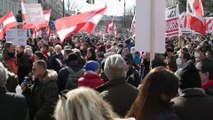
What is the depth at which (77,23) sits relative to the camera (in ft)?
34.8

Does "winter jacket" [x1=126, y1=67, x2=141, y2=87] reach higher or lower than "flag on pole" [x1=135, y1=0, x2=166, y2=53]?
lower

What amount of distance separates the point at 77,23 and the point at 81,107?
319 inches

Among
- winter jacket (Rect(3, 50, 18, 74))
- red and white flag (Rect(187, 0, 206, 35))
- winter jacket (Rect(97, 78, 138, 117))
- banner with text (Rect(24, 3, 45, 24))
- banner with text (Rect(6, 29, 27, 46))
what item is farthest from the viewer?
banner with text (Rect(24, 3, 45, 24))

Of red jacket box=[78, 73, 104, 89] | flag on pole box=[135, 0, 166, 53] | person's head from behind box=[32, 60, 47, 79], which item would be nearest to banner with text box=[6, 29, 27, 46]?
person's head from behind box=[32, 60, 47, 79]

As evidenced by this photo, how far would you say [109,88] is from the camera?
468 centimetres

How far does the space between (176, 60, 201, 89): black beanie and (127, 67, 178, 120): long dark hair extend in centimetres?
60

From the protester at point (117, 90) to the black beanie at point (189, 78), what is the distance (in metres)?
0.77

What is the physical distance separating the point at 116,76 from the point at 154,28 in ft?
6.61

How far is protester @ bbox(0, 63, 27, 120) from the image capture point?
4771mm

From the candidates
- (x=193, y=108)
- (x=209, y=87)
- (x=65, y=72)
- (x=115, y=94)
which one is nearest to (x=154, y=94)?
(x=193, y=108)

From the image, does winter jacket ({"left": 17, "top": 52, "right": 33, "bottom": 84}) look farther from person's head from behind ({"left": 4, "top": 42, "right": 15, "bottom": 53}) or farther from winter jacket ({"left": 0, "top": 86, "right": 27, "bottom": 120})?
winter jacket ({"left": 0, "top": 86, "right": 27, "bottom": 120})

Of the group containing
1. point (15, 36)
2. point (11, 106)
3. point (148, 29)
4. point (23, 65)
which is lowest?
point (23, 65)

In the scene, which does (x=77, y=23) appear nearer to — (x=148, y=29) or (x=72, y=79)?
(x=72, y=79)

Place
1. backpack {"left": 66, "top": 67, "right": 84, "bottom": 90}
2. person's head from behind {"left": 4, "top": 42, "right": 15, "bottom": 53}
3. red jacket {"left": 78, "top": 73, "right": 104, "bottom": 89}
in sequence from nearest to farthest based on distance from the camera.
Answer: red jacket {"left": 78, "top": 73, "right": 104, "bottom": 89} < backpack {"left": 66, "top": 67, "right": 84, "bottom": 90} < person's head from behind {"left": 4, "top": 42, "right": 15, "bottom": 53}
